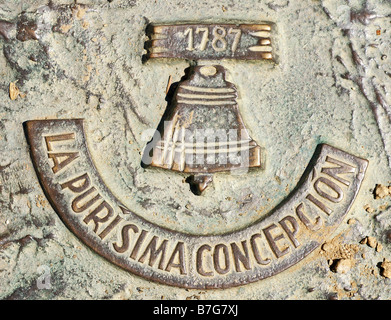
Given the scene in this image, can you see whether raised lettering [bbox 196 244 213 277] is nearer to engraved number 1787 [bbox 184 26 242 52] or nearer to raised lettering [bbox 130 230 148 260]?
raised lettering [bbox 130 230 148 260]

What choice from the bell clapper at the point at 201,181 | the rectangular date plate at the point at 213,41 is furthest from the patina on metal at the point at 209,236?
the rectangular date plate at the point at 213,41

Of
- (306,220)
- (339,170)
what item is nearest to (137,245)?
(306,220)

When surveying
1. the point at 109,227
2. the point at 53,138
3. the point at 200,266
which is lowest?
the point at 200,266

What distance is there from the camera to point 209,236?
1.72 metres

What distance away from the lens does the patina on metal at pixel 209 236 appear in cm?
171

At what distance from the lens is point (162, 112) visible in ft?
5.77

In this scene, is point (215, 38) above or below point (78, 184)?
above

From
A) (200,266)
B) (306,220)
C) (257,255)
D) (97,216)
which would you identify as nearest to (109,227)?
(97,216)

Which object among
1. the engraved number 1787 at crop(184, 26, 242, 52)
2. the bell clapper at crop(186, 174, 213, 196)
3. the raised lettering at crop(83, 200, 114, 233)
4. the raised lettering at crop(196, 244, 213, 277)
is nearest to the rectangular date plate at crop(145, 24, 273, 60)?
the engraved number 1787 at crop(184, 26, 242, 52)

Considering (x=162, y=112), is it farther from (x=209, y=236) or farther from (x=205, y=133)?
(x=209, y=236)

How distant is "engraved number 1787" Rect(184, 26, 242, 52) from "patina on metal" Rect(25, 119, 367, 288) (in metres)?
0.39

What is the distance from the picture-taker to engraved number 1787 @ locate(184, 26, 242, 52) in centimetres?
174

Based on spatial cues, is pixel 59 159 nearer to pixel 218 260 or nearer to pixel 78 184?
pixel 78 184

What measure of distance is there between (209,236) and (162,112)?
1.23 feet
